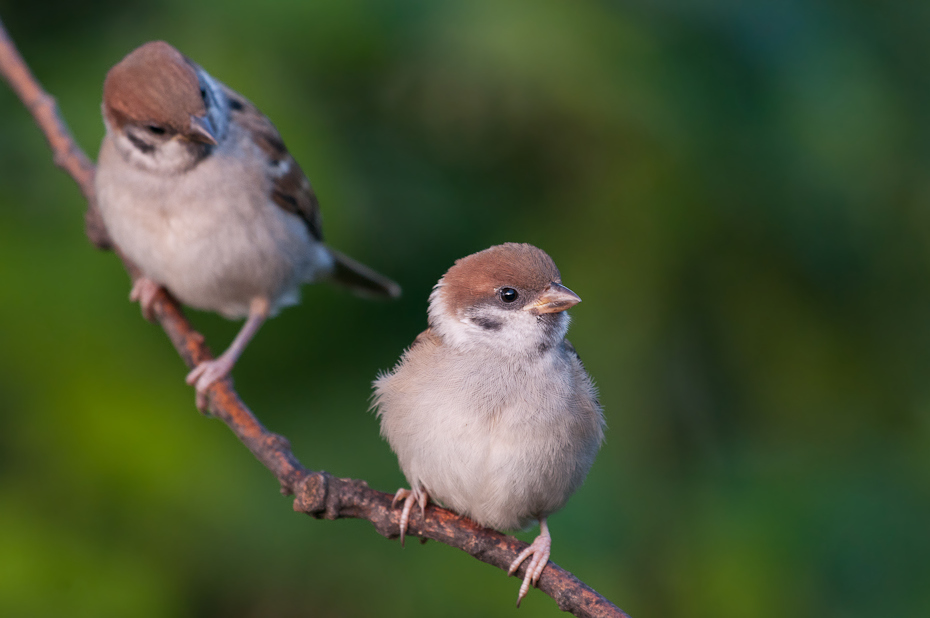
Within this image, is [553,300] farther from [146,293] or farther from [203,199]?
[146,293]

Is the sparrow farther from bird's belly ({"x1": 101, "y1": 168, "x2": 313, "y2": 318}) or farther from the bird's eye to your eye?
the bird's eye

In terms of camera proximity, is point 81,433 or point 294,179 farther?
point 294,179

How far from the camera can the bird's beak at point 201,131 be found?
2.73 metres

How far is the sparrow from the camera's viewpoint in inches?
107

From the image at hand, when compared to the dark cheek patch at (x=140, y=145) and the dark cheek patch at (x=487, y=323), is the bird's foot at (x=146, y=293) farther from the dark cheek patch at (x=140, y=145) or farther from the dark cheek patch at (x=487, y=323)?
the dark cheek patch at (x=487, y=323)

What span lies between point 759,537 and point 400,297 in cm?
140

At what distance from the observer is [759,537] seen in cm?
301

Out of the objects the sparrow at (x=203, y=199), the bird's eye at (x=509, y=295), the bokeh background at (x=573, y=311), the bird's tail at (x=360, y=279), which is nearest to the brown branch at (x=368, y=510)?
the sparrow at (x=203, y=199)

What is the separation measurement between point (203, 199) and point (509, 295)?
4.13 ft

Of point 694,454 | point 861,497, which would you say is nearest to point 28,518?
point 694,454

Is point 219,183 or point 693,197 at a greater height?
point 693,197

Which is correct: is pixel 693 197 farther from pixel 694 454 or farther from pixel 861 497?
pixel 861 497

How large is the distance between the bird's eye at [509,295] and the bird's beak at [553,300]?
1.5 inches

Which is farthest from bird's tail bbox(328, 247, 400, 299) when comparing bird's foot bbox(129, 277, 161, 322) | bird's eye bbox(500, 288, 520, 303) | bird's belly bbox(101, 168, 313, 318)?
bird's eye bbox(500, 288, 520, 303)
